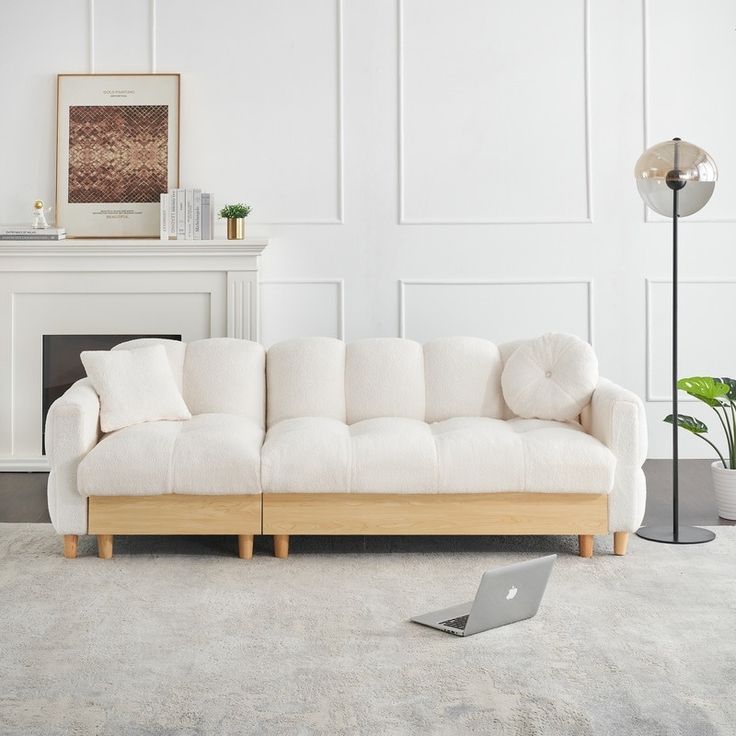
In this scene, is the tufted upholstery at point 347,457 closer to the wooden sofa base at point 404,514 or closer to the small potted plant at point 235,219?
the wooden sofa base at point 404,514

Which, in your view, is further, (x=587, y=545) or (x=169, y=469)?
(x=587, y=545)

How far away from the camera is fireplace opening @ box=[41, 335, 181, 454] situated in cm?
523

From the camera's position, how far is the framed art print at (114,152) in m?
5.31

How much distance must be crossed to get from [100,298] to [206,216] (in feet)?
2.34

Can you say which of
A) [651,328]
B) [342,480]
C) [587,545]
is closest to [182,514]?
[342,480]

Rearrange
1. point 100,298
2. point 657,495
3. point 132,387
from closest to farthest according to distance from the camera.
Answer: point 132,387 < point 657,495 < point 100,298

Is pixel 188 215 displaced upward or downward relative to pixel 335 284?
upward

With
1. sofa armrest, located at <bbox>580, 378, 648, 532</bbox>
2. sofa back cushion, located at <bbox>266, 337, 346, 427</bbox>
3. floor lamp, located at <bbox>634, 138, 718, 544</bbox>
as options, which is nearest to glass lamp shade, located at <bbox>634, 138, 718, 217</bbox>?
floor lamp, located at <bbox>634, 138, 718, 544</bbox>

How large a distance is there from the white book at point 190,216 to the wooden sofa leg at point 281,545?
214 cm

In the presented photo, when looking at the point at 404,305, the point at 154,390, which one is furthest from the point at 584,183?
the point at 154,390

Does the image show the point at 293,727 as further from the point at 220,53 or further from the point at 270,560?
the point at 220,53

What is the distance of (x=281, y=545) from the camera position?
3.58 meters

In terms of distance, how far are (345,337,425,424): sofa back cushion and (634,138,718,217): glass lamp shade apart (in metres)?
1.21

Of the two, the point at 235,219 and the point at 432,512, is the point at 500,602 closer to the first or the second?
the point at 432,512
